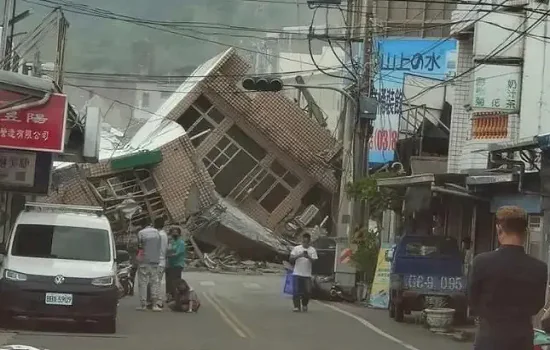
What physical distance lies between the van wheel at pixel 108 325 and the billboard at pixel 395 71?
18428 millimetres

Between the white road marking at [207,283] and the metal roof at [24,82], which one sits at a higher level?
the metal roof at [24,82]

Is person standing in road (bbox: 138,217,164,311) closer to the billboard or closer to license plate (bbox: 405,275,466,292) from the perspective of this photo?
license plate (bbox: 405,275,466,292)

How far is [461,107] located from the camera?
27.5 meters

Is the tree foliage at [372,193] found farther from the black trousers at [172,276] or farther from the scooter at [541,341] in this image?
the scooter at [541,341]

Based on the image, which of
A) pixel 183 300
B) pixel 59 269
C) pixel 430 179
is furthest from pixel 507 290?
pixel 430 179

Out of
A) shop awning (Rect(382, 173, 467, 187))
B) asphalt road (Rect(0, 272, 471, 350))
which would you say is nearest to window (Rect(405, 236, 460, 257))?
shop awning (Rect(382, 173, 467, 187))

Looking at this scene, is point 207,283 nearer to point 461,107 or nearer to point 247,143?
point 461,107

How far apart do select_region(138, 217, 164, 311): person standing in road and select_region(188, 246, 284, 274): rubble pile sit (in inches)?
767

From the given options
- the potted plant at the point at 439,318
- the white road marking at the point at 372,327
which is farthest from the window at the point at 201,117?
the potted plant at the point at 439,318

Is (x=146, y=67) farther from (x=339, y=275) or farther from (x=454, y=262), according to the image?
(x=454, y=262)

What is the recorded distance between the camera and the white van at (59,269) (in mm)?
15281

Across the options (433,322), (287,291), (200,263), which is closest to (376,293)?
(287,291)

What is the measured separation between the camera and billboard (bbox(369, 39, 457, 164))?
110 ft

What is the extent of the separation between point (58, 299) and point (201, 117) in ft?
99.6
